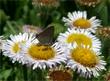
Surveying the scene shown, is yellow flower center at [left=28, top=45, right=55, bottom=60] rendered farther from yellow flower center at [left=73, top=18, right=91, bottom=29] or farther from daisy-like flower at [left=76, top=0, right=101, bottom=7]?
daisy-like flower at [left=76, top=0, right=101, bottom=7]

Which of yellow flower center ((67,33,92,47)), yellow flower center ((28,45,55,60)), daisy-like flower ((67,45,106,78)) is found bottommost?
daisy-like flower ((67,45,106,78))

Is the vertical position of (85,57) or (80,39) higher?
(80,39)

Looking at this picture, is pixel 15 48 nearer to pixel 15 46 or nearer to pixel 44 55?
pixel 15 46

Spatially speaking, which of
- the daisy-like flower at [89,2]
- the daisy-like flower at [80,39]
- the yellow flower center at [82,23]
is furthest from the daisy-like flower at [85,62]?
the daisy-like flower at [89,2]

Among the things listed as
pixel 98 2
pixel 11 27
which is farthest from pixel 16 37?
pixel 11 27

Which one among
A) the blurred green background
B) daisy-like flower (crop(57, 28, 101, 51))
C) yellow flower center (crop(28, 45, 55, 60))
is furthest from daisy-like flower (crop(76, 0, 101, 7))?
yellow flower center (crop(28, 45, 55, 60))

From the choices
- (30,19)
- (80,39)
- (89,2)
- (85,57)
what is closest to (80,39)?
(80,39)

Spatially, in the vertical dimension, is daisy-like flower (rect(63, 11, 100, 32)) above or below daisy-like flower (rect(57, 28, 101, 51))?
above
